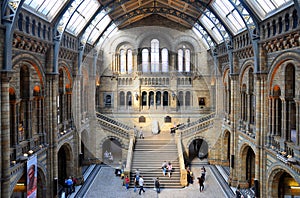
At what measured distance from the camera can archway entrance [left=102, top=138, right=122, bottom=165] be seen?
3138cm

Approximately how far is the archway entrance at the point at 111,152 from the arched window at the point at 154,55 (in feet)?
32.5

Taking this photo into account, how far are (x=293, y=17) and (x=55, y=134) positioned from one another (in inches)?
592

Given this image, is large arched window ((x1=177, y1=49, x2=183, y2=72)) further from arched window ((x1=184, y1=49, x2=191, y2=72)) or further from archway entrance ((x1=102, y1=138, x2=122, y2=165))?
archway entrance ((x1=102, y1=138, x2=122, y2=165))

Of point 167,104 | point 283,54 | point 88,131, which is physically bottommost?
point 88,131

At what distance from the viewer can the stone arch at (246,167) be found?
23.8 m

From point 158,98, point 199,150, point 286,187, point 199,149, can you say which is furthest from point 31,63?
point 199,149

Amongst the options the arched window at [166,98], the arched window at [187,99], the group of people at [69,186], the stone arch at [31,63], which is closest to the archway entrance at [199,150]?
the arched window at [187,99]

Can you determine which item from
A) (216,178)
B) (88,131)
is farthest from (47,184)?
(216,178)

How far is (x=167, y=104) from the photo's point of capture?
3731 cm

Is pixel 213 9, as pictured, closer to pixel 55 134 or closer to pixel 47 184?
pixel 55 134

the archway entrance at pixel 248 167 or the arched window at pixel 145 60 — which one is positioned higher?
the arched window at pixel 145 60

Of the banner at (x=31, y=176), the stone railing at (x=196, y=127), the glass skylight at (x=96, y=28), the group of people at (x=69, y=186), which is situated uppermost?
the glass skylight at (x=96, y=28)

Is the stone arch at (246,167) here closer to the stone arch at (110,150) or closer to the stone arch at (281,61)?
the stone arch at (281,61)

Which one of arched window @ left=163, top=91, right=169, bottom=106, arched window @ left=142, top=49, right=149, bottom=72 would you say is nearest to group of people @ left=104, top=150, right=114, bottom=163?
arched window @ left=163, top=91, right=169, bottom=106
